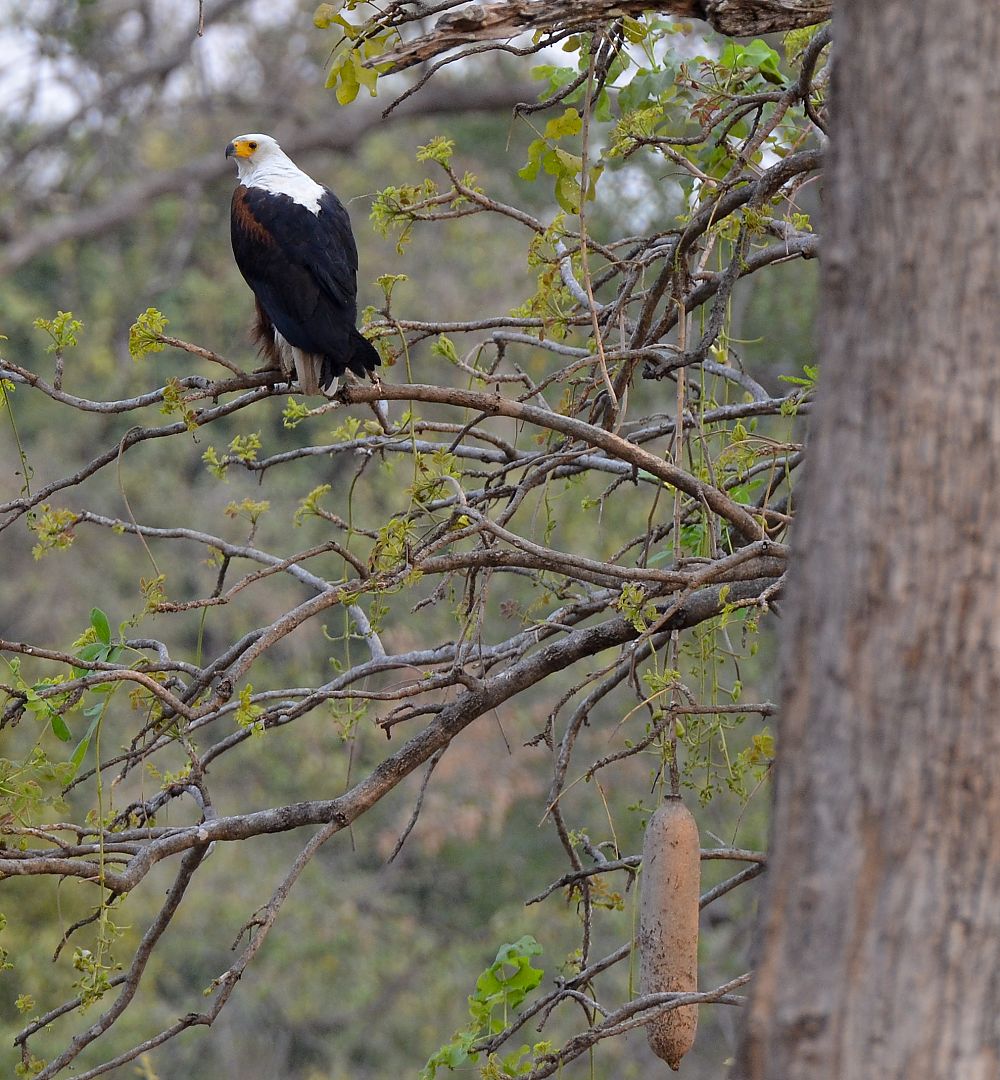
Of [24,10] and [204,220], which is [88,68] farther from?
[204,220]

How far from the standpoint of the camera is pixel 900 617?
1.21 metres

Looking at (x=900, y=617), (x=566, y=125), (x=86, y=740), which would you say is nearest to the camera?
(x=900, y=617)

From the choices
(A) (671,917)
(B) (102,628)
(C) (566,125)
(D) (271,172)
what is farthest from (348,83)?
(D) (271,172)

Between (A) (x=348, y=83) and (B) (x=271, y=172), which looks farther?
(B) (x=271, y=172)

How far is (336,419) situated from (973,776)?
9.05 m

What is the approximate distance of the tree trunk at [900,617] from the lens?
1186 mm

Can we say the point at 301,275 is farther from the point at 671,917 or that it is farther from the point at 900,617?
the point at 900,617

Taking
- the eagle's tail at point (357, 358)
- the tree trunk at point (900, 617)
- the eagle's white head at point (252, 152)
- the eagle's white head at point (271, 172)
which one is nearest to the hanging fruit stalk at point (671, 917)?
the tree trunk at point (900, 617)

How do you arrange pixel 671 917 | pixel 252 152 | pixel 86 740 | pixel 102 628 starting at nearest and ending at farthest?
pixel 671 917
pixel 86 740
pixel 102 628
pixel 252 152

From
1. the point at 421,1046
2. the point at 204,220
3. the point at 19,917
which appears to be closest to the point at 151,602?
the point at 19,917

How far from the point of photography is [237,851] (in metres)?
11.0

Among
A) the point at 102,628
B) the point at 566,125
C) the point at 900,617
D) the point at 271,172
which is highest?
the point at 271,172

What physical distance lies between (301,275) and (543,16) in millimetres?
1380

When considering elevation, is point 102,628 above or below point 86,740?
above
